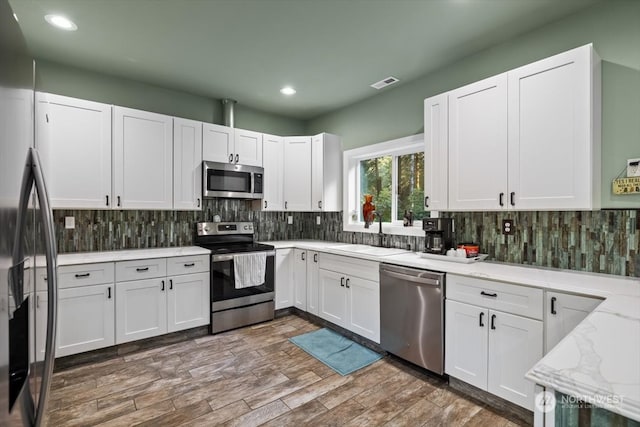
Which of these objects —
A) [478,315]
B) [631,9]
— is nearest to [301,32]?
[631,9]

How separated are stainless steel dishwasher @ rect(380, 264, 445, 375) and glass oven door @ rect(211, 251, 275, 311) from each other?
1.50m

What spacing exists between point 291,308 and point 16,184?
3394 mm

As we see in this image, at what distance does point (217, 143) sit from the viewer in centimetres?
359

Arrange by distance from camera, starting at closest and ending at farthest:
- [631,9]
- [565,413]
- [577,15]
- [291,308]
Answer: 1. [565,413]
2. [631,9]
3. [577,15]
4. [291,308]

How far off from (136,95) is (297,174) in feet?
6.52

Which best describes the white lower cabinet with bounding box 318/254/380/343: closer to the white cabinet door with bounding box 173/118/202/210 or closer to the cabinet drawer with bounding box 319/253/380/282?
the cabinet drawer with bounding box 319/253/380/282

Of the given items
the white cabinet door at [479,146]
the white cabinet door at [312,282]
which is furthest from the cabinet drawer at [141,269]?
the white cabinet door at [479,146]

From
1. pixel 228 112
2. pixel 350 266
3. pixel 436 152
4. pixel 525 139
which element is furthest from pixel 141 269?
pixel 525 139

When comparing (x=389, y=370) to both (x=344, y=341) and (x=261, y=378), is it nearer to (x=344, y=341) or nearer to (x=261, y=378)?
(x=344, y=341)

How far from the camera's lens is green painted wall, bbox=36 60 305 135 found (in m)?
2.93

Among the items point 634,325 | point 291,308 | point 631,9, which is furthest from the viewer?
point 291,308

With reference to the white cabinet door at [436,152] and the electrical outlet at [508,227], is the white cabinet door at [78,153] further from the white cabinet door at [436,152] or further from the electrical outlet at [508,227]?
the electrical outlet at [508,227]

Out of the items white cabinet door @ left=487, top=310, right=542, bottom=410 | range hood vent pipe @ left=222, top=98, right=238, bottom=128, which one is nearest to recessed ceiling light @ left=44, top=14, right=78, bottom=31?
range hood vent pipe @ left=222, top=98, right=238, bottom=128

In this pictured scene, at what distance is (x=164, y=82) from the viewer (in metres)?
3.34
